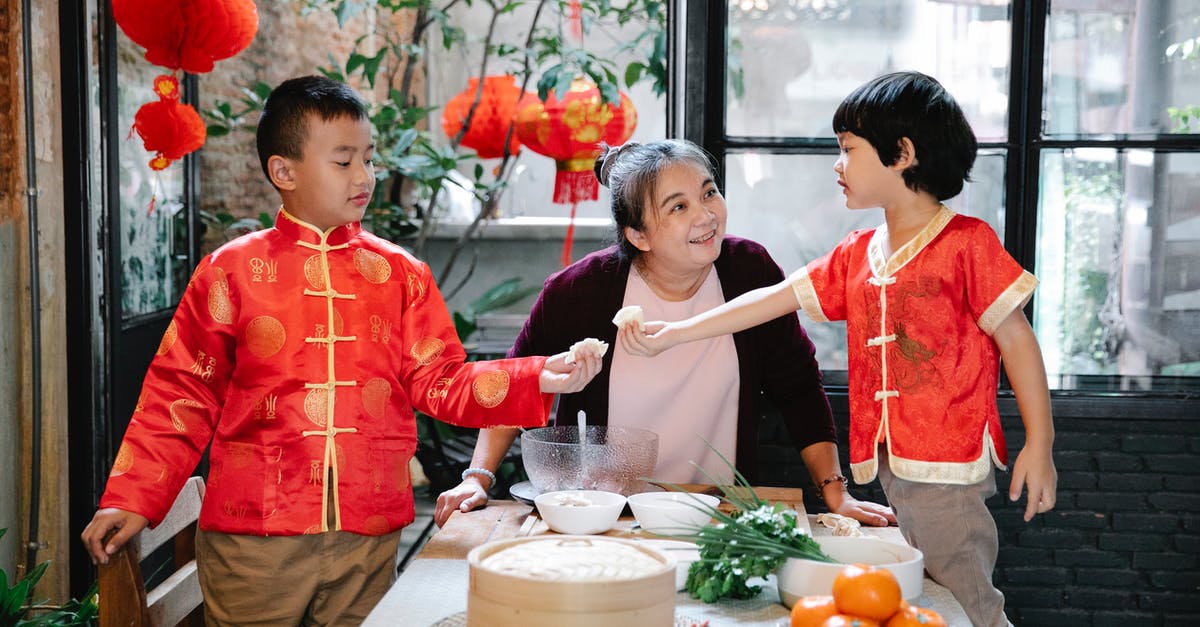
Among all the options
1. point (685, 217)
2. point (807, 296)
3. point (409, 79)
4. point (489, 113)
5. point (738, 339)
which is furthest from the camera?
point (409, 79)

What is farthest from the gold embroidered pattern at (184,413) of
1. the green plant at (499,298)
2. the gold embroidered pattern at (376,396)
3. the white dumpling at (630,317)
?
the green plant at (499,298)

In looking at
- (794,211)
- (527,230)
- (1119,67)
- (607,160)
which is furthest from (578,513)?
(527,230)

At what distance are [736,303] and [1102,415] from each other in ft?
4.30

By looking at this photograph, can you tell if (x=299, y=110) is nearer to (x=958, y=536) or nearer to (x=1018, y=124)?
(x=958, y=536)

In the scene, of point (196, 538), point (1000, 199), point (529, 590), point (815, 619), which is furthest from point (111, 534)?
point (1000, 199)

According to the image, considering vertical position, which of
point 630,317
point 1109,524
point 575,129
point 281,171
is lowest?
point 1109,524

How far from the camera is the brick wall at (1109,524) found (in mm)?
2770

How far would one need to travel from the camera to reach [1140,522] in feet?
9.18

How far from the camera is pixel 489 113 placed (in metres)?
4.32

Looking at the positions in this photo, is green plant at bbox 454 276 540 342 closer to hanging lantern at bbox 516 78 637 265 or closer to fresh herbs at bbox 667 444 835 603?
hanging lantern at bbox 516 78 637 265

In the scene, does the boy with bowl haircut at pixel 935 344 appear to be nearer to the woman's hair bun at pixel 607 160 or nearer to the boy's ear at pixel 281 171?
the woman's hair bun at pixel 607 160

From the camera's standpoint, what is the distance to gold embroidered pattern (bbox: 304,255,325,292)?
1846 millimetres

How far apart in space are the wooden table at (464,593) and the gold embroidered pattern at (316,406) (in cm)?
27

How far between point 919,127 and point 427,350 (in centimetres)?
89
